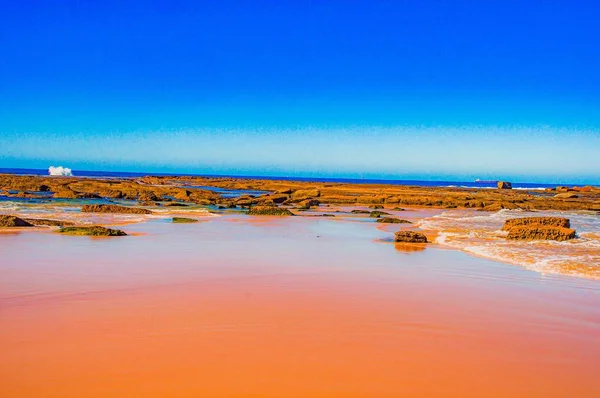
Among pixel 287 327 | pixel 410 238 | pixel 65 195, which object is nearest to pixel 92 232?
pixel 410 238

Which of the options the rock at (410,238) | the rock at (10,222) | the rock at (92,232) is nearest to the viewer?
the rock at (92,232)

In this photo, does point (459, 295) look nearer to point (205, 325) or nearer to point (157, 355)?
point (205, 325)

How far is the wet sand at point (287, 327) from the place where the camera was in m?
5.09

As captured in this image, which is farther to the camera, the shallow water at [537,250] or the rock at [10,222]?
the rock at [10,222]

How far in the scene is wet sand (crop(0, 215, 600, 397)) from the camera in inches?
201

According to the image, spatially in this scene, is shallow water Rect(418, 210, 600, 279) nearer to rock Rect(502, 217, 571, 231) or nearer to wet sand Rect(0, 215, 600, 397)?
rock Rect(502, 217, 571, 231)

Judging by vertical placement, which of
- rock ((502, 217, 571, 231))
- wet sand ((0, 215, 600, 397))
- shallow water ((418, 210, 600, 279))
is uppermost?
rock ((502, 217, 571, 231))

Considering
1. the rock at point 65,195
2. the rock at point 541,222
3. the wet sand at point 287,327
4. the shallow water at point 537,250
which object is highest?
the rock at point 541,222

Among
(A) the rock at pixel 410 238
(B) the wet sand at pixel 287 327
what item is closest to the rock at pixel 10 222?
(B) the wet sand at pixel 287 327

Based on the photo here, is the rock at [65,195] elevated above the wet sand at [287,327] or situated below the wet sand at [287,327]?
below

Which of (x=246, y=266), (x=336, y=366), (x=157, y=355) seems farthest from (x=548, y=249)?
(x=157, y=355)

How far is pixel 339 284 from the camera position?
9594 mm

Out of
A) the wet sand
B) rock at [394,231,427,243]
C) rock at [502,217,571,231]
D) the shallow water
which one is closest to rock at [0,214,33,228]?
the wet sand

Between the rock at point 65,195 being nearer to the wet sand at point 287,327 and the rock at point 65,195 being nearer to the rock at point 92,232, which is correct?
the rock at point 92,232
